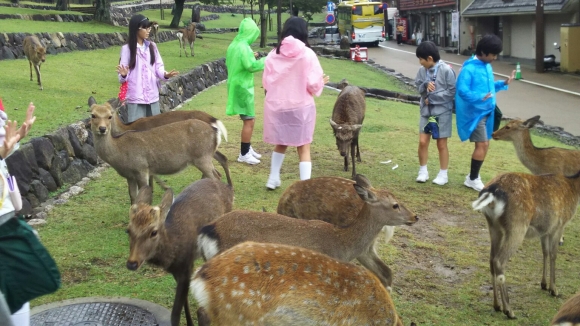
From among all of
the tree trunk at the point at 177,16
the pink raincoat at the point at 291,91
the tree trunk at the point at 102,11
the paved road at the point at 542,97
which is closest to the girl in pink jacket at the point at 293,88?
the pink raincoat at the point at 291,91

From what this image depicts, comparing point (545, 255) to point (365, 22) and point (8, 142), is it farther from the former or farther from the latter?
point (365, 22)

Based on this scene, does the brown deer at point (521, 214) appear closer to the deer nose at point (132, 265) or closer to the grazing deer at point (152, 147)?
the deer nose at point (132, 265)

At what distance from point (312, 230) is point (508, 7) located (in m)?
31.0

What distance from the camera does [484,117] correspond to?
8.62 meters

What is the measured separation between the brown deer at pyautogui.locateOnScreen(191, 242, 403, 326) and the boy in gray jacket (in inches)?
206

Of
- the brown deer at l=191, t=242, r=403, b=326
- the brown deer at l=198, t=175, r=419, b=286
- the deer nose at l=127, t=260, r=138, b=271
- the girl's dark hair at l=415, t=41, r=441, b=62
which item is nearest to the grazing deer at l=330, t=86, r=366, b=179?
the girl's dark hair at l=415, t=41, r=441, b=62

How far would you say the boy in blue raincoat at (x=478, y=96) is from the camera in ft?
27.5

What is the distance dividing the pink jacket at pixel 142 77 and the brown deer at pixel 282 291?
4383mm

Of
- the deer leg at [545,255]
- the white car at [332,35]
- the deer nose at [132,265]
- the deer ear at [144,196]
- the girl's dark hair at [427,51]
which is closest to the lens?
the deer nose at [132,265]

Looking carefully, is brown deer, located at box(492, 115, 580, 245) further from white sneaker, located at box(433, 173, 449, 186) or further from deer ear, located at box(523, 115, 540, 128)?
white sneaker, located at box(433, 173, 449, 186)

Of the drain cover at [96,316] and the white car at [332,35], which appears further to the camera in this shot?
the white car at [332,35]

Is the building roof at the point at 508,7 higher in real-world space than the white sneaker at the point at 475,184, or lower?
higher

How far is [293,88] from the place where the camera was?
291 inches

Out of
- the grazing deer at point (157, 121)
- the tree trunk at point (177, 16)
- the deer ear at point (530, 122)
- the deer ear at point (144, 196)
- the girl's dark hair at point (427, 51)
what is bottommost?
the deer ear at point (144, 196)
